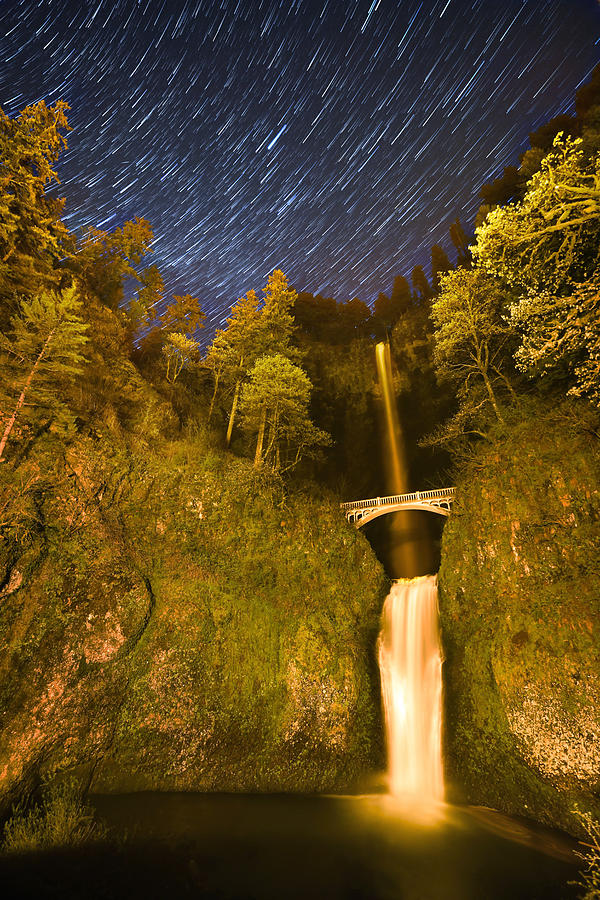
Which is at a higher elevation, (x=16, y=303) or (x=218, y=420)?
(x=218, y=420)

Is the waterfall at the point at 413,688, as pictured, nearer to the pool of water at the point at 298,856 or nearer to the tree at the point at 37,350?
the pool of water at the point at 298,856

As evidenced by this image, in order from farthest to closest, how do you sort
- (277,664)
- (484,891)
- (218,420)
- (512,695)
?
(218,420)
(277,664)
(512,695)
(484,891)

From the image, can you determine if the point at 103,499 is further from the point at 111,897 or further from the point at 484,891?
the point at 484,891

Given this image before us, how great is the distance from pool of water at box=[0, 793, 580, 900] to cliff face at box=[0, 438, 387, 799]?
1.42m

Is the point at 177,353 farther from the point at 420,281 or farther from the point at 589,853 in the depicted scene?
the point at 420,281

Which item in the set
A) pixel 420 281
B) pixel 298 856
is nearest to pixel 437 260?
pixel 420 281

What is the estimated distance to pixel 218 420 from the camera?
27.3 metres

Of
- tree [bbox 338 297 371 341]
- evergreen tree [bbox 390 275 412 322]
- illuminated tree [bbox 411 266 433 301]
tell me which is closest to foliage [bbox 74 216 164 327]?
tree [bbox 338 297 371 341]

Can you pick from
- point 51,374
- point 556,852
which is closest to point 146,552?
point 51,374

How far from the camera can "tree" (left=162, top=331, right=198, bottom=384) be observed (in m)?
25.2

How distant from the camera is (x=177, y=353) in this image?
26.4 metres

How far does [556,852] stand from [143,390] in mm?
23748

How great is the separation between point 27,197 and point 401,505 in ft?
79.8

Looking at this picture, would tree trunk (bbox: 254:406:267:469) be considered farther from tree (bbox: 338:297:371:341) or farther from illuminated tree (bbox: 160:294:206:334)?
tree (bbox: 338:297:371:341)
